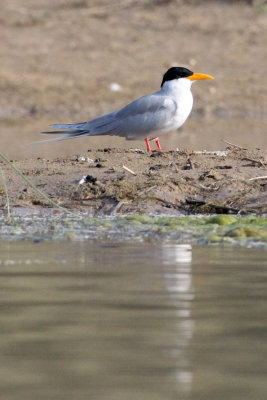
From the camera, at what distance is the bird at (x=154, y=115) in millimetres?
9156

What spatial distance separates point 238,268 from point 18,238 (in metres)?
1.61

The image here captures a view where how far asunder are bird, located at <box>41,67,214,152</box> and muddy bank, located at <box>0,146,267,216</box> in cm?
57

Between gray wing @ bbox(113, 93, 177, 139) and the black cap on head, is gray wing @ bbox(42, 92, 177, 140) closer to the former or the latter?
gray wing @ bbox(113, 93, 177, 139)

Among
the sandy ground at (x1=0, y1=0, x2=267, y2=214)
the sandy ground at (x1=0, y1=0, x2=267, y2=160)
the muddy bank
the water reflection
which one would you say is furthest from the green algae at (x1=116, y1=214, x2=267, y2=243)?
the sandy ground at (x1=0, y1=0, x2=267, y2=160)

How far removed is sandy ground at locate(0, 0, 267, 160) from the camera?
19.7 m

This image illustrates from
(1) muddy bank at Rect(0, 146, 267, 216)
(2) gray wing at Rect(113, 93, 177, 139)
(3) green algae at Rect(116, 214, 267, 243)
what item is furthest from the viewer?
(2) gray wing at Rect(113, 93, 177, 139)

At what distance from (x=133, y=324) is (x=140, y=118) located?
5683mm

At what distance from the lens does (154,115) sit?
9.14 meters

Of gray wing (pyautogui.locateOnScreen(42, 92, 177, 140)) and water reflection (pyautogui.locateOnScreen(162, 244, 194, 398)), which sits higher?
gray wing (pyautogui.locateOnScreen(42, 92, 177, 140))

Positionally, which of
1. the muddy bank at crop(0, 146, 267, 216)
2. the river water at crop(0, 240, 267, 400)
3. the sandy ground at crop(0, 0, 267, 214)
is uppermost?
the sandy ground at crop(0, 0, 267, 214)

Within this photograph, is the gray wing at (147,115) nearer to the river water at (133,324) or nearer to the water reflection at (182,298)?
the water reflection at (182,298)

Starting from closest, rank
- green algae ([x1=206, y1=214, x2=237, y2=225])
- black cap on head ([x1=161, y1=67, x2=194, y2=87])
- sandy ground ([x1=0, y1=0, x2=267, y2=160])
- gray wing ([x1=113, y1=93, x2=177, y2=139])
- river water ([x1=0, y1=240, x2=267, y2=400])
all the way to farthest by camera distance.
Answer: river water ([x1=0, y1=240, x2=267, y2=400]), green algae ([x1=206, y1=214, x2=237, y2=225]), gray wing ([x1=113, y1=93, x2=177, y2=139]), black cap on head ([x1=161, y1=67, x2=194, y2=87]), sandy ground ([x1=0, y1=0, x2=267, y2=160])

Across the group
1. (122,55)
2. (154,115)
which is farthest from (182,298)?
(122,55)

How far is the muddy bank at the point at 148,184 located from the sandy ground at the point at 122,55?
28.8 feet
